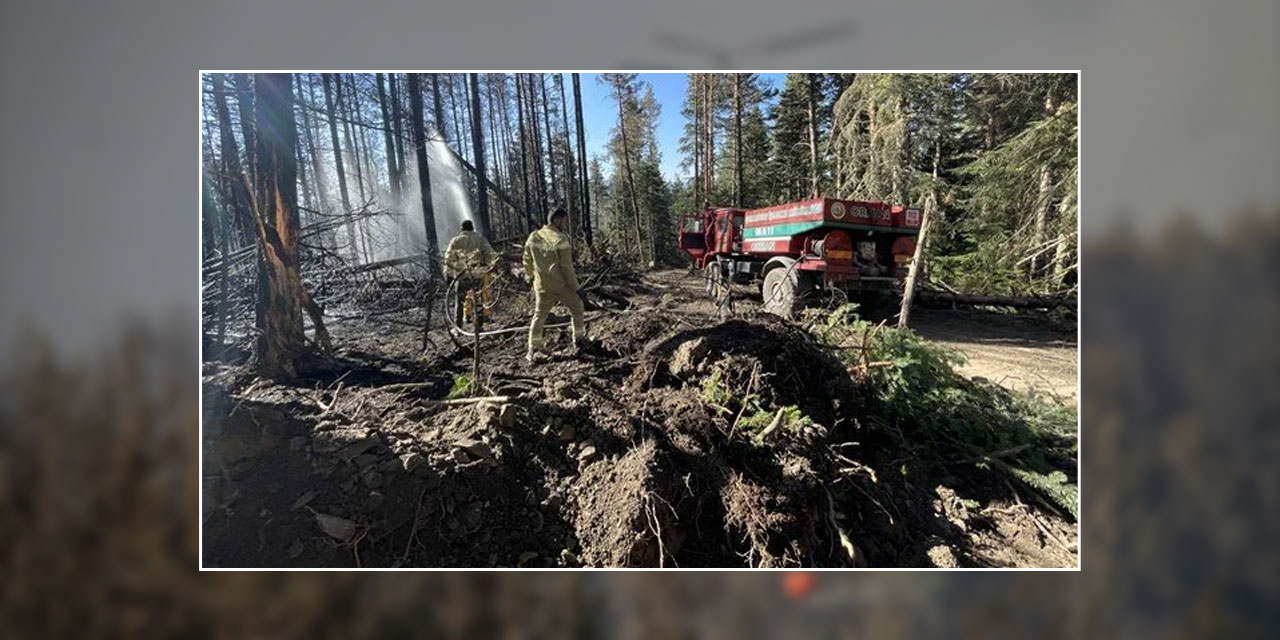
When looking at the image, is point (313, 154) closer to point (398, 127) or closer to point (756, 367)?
point (398, 127)

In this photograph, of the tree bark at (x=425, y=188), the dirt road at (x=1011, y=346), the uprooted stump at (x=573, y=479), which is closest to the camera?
the uprooted stump at (x=573, y=479)

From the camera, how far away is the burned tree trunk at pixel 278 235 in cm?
183

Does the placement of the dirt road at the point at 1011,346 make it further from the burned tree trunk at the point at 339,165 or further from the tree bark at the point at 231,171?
the tree bark at the point at 231,171

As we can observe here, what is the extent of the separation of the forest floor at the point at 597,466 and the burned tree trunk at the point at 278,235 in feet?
0.39

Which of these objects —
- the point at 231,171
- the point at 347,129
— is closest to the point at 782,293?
the point at 347,129

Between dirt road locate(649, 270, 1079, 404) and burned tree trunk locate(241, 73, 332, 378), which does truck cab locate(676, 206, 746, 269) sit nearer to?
dirt road locate(649, 270, 1079, 404)

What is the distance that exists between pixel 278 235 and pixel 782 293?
233 cm

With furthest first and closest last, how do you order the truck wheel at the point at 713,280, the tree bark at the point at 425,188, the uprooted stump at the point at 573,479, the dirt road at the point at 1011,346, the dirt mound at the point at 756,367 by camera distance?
the truck wheel at the point at 713,280 < the dirt mound at the point at 756,367 < the tree bark at the point at 425,188 < the dirt road at the point at 1011,346 < the uprooted stump at the point at 573,479

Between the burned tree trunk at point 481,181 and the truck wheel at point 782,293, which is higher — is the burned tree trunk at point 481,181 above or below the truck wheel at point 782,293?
above

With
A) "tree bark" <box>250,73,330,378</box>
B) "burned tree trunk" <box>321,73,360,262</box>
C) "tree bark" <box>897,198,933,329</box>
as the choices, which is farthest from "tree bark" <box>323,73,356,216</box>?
"tree bark" <box>897,198,933,329</box>

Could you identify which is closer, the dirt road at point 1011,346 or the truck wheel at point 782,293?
the dirt road at point 1011,346

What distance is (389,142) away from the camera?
1976mm

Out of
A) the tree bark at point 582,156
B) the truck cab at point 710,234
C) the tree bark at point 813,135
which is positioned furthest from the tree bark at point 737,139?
the tree bark at point 582,156

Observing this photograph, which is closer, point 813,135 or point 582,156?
point 813,135
